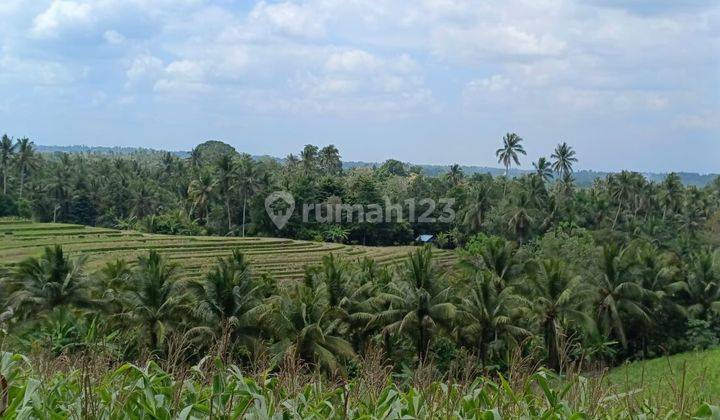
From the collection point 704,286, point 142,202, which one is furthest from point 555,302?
point 142,202

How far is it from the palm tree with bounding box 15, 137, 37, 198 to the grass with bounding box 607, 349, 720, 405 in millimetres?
58145

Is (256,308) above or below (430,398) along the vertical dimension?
below

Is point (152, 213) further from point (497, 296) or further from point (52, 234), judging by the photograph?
point (497, 296)

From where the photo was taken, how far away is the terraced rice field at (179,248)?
42656 millimetres

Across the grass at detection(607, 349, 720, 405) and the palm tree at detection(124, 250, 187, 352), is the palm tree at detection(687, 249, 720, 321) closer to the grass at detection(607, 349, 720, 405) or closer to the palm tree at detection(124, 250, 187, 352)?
the grass at detection(607, 349, 720, 405)

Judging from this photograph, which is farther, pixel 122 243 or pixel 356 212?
pixel 356 212

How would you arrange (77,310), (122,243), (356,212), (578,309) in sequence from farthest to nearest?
1. (356,212)
2. (122,243)
3. (578,309)
4. (77,310)

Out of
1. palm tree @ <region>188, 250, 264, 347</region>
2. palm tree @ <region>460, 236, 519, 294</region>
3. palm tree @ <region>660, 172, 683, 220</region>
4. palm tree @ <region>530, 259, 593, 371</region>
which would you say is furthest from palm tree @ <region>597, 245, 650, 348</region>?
palm tree @ <region>660, 172, 683, 220</region>

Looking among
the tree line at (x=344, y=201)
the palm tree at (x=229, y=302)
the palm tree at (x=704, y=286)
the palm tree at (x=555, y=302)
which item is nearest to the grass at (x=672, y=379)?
the palm tree at (x=555, y=302)

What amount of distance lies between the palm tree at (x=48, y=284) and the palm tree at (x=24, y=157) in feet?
153

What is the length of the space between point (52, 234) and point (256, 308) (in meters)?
33.9

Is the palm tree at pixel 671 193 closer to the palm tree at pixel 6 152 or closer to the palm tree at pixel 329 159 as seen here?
the palm tree at pixel 329 159

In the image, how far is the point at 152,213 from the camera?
65.8 meters

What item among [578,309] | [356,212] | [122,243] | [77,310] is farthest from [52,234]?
[578,309]
